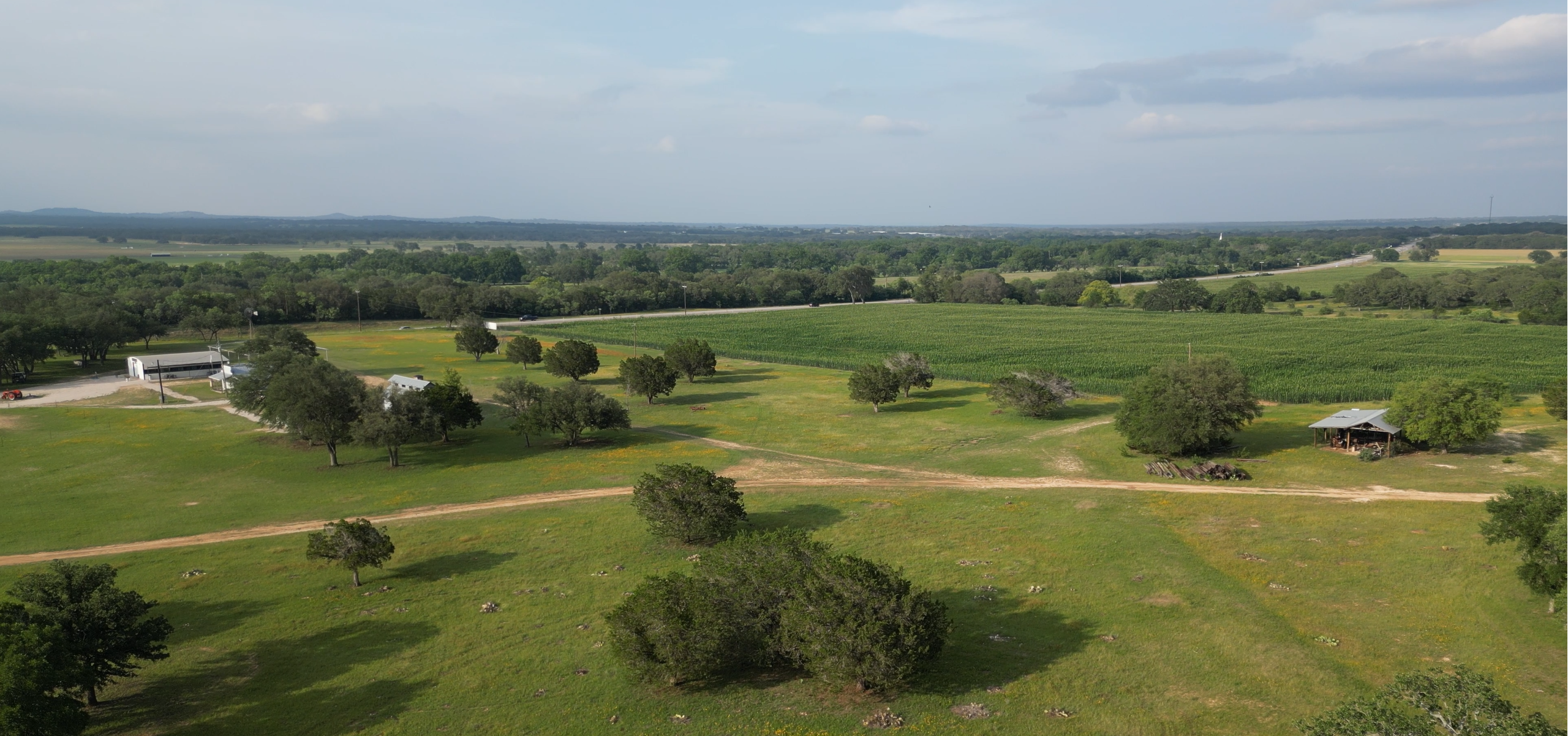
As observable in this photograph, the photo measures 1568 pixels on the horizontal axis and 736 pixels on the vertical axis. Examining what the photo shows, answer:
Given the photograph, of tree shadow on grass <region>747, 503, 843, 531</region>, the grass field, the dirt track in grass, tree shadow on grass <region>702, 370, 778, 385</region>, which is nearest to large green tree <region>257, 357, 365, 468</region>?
the grass field

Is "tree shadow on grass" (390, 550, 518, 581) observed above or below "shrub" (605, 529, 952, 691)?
below

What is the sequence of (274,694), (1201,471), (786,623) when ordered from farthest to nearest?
(1201,471)
(274,694)
(786,623)

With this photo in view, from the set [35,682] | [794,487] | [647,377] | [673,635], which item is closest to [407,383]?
[647,377]

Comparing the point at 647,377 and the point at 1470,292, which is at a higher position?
the point at 1470,292

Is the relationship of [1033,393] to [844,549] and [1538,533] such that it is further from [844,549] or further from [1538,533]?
[1538,533]

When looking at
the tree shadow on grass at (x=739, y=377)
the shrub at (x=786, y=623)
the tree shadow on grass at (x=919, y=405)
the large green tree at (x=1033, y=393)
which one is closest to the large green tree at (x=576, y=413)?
the tree shadow on grass at (x=919, y=405)

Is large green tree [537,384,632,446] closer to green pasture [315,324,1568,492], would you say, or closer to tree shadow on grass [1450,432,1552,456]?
green pasture [315,324,1568,492]
